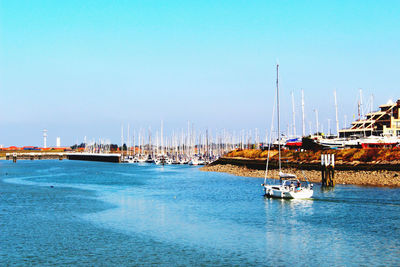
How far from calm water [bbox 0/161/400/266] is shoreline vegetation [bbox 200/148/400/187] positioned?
10516 mm

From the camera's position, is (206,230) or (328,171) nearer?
(206,230)

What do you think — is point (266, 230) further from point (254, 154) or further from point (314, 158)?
point (254, 154)

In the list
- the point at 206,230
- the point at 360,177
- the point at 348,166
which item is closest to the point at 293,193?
the point at 206,230

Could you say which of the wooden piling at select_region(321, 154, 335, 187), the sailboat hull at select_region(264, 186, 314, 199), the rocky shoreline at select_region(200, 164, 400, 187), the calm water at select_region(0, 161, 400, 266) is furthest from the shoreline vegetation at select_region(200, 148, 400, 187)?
the sailboat hull at select_region(264, 186, 314, 199)

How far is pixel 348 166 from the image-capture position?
3413 inches

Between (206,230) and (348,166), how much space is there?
52.7 meters

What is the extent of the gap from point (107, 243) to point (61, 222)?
39.4ft

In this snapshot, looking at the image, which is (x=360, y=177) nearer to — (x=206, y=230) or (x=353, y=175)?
(x=353, y=175)

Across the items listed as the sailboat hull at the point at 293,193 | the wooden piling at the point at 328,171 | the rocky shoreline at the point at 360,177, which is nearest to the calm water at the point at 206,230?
the sailboat hull at the point at 293,193

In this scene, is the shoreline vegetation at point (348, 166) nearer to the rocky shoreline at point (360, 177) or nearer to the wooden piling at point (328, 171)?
the rocky shoreline at point (360, 177)

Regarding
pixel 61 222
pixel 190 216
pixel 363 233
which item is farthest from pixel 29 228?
pixel 363 233

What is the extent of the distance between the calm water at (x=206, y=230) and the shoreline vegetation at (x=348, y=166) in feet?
34.5

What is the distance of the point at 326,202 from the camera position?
56781 mm

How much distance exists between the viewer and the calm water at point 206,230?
32.4m
